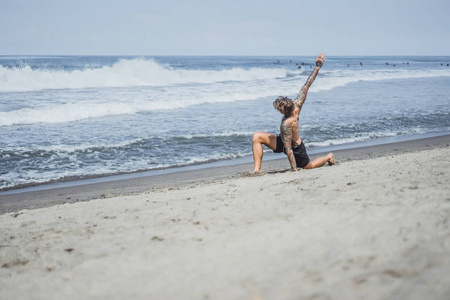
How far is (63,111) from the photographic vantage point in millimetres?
13531

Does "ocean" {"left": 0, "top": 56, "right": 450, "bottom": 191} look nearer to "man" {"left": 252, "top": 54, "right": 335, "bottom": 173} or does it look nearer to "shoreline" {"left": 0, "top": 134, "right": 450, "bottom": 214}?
"shoreline" {"left": 0, "top": 134, "right": 450, "bottom": 214}

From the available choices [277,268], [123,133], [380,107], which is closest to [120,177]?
[123,133]

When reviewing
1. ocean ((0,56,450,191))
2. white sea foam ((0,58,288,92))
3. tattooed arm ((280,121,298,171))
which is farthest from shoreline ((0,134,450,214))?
white sea foam ((0,58,288,92))

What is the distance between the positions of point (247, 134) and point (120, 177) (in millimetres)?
4503

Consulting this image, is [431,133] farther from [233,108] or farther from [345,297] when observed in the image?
[345,297]

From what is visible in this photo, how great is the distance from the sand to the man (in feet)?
5.26

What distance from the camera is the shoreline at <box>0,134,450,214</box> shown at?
5688 millimetres

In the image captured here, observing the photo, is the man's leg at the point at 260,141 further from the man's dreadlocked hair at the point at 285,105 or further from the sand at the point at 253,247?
the sand at the point at 253,247

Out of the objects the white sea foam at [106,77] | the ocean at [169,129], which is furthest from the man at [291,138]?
the white sea foam at [106,77]

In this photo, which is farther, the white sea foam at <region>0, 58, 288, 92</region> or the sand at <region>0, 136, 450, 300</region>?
the white sea foam at <region>0, 58, 288, 92</region>

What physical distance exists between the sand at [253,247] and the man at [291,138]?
1605 mm

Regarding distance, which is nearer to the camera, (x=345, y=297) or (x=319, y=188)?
(x=345, y=297)

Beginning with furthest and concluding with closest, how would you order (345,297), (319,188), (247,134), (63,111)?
(63,111) < (247,134) < (319,188) < (345,297)

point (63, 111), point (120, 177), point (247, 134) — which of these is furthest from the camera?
point (63, 111)
